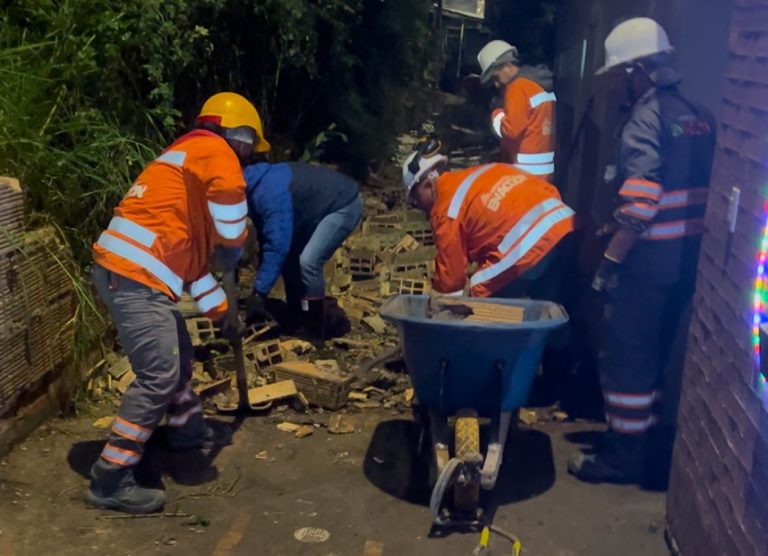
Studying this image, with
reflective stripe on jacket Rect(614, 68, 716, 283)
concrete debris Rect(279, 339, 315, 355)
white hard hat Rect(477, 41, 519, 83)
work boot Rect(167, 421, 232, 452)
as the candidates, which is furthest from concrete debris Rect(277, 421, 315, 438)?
white hard hat Rect(477, 41, 519, 83)

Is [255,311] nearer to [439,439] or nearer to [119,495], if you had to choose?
[119,495]

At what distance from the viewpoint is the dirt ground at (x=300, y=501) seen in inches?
165

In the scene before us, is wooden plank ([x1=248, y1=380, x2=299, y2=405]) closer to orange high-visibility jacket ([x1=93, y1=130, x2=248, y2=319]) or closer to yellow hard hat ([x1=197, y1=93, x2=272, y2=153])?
Answer: orange high-visibility jacket ([x1=93, y1=130, x2=248, y2=319])

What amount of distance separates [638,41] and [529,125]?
8.19 ft

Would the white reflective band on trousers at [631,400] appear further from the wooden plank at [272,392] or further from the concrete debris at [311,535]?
the wooden plank at [272,392]

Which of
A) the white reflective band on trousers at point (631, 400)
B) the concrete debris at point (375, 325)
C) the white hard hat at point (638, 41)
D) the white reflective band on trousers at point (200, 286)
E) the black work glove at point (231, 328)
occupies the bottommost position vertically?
the concrete debris at point (375, 325)

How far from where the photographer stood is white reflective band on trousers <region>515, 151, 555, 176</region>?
716cm

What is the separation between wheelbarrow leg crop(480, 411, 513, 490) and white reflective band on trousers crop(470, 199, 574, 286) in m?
0.99

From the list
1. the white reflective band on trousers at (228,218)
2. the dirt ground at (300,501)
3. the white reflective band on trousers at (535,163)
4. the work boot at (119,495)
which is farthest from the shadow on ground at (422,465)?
the white reflective band on trousers at (535,163)

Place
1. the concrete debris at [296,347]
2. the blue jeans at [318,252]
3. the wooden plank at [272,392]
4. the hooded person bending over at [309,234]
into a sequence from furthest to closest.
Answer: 1. the blue jeans at [318,252]
2. the concrete debris at [296,347]
3. the hooded person bending over at [309,234]
4. the wooden plank at [272,392]

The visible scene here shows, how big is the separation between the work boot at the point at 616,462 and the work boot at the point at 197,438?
2045mm

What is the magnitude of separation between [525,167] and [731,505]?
14.2ft

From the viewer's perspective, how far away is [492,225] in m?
5.20

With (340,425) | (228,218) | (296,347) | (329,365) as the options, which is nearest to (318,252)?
(296,347)
